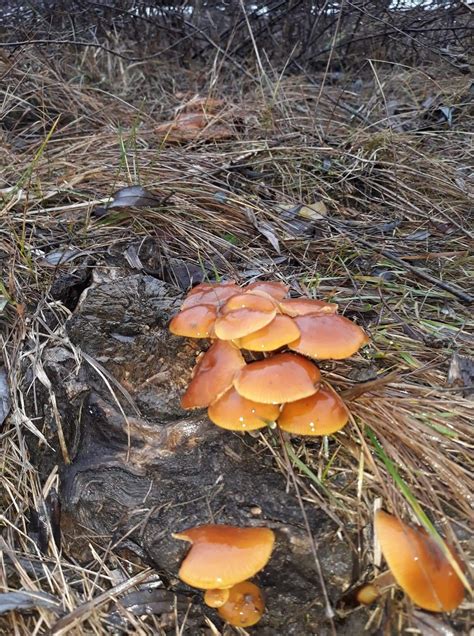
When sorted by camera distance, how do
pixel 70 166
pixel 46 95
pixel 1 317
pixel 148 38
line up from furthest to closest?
pixel 148 38
pixel 46 95
pixel 70 166
pixel 1 317

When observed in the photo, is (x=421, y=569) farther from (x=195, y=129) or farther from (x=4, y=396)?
(x=195, y=129)

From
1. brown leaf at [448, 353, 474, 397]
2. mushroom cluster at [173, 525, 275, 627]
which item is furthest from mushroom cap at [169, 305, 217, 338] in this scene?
brown leaf at [448, 353, 474, 397]

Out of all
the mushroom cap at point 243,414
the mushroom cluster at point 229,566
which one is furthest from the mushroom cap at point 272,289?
the mushroom cluster at point 229,566

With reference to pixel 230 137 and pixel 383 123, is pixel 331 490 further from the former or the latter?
pixel 383 123

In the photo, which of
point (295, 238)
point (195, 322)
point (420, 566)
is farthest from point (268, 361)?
point (295, 238)

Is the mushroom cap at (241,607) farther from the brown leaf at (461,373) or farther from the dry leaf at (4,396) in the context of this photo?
the dry leaf at (4,396)

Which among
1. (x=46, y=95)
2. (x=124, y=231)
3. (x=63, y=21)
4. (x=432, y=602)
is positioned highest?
(x=63, y=21)

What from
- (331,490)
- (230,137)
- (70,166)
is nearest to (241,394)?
(331,490)
